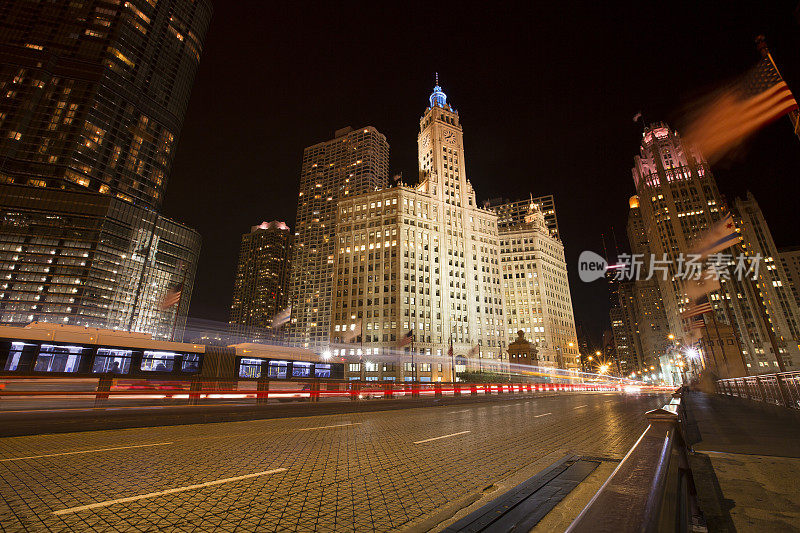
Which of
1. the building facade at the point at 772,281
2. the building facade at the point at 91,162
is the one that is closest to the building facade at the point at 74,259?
the building facade at the point at 91,162

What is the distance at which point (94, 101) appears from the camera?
11569cm

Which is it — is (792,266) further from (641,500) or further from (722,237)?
(641,500)

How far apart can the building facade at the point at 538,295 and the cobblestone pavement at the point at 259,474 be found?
114 m

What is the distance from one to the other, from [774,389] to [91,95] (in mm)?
169640

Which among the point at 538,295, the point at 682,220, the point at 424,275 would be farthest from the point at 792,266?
the point at 424,275

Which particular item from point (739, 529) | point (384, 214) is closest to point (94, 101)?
point (384, 214)

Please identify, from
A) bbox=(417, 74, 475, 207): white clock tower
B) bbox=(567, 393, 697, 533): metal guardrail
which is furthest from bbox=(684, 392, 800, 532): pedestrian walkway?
bbox=(417, 74, 475, 207): white clock tower

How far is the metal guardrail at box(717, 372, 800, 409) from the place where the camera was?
49.0ft

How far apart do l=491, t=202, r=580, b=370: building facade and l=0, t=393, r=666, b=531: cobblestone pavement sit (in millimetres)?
113655

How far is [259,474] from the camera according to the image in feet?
19.3

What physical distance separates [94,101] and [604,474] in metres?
163

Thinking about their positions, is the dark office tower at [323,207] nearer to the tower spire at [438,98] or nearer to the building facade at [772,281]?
the tower spire at [438,98]

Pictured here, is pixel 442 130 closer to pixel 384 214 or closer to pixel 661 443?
pixel 384 214

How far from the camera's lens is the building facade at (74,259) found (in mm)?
97188
